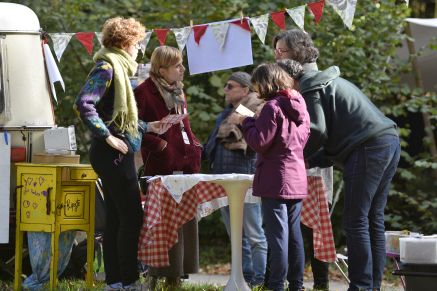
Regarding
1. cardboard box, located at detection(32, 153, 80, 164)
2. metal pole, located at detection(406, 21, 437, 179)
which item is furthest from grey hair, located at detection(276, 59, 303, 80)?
metal pole, located at detection(406, 21, 437, 179)

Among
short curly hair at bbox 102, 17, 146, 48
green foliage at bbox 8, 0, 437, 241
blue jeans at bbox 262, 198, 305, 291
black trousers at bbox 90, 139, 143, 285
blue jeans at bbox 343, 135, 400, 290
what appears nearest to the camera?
blue jeans at bbox 262, 198, 305, 291

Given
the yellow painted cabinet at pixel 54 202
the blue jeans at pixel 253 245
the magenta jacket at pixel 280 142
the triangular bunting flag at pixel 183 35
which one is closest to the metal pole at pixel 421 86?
the triangular bunting flag at pixel 183 35

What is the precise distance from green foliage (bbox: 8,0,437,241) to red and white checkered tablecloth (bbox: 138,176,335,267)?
159 inches

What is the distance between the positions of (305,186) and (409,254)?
76 centimetres

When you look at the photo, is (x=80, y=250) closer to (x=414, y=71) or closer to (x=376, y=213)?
(x=376, y=213)

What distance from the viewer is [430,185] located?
465 inches

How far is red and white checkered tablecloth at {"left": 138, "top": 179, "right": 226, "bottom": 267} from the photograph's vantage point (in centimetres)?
674

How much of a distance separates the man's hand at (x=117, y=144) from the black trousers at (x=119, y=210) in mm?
42

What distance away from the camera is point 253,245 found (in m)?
7.59

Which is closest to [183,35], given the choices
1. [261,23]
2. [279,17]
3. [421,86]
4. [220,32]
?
[220,32]

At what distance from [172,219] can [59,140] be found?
1.19 meters

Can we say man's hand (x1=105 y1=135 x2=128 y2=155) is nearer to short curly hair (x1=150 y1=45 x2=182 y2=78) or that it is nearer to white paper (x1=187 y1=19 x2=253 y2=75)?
short curly hair (x1=150 y1=45 x2=182 y2=78)

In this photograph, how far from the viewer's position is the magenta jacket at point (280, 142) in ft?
20.2

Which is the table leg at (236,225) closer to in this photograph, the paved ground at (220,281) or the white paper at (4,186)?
the white paper at (4,186)
